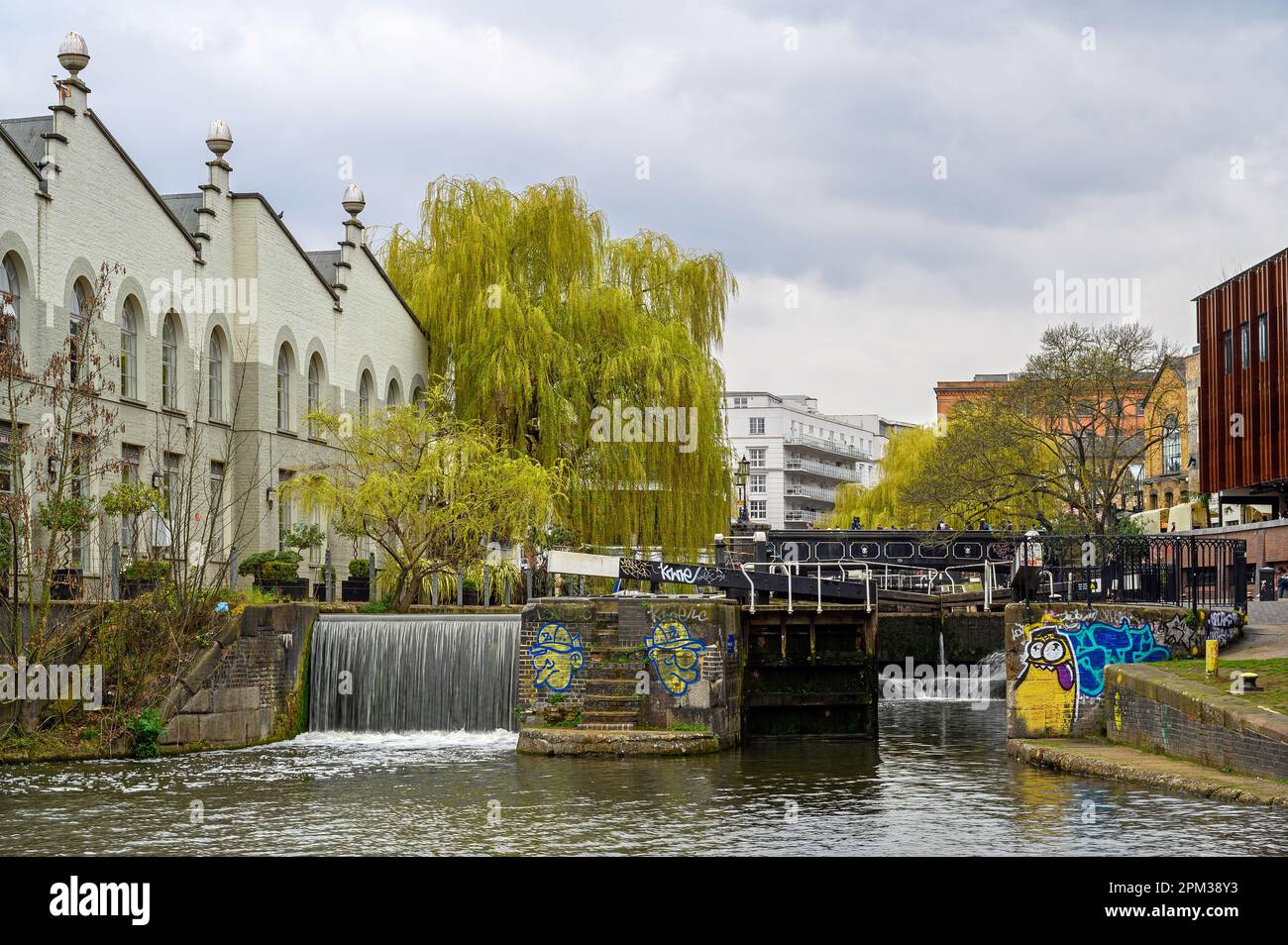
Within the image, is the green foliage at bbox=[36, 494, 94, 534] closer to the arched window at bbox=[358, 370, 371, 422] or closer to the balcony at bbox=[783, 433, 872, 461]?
the arched window at bbox=[358, 370, 371, 422]

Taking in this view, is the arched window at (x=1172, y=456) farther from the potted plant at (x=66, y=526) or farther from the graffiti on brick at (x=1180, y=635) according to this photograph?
the potted plant at (x=66, y=526)

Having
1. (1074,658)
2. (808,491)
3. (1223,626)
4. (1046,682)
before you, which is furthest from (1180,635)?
(808,491)

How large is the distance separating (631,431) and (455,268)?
7.03 m

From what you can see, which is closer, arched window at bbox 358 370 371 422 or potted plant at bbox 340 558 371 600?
potted plant at bbox 340 558 371 600

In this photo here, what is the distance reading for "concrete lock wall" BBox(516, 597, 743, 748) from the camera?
90.6ft

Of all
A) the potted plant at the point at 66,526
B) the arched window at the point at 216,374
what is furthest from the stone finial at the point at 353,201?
the potted plant at the point at 66,526

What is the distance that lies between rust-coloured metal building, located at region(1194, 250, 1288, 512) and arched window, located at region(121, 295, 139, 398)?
29.3 m

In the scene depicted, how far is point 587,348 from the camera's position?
4372cm

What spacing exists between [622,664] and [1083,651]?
25.0 feet

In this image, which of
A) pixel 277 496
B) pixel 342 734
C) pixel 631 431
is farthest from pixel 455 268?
pixel 342 734

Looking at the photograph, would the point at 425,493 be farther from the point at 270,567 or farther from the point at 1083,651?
the point at 1083,651

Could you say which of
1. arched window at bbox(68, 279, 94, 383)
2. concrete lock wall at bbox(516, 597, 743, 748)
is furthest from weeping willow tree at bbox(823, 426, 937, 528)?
concrete lock wall at bbox(516, 597, 743, 748)
